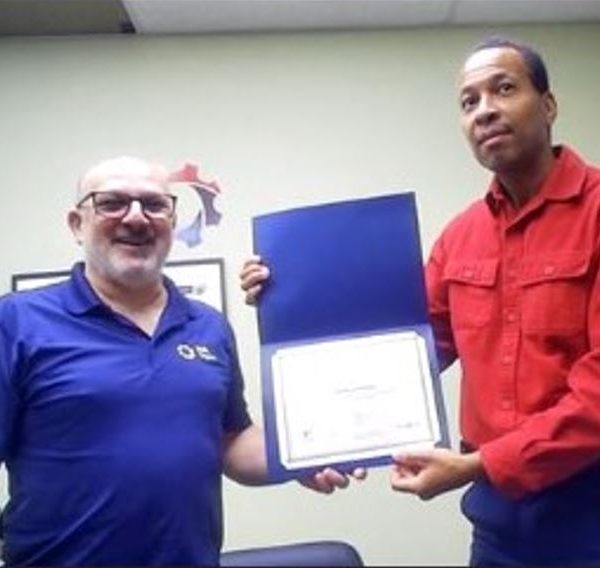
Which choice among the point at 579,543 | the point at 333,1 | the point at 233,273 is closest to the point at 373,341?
the point at 579,543

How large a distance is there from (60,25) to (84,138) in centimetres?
38

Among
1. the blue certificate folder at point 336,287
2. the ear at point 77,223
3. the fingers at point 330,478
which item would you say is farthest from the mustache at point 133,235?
the fingers at point 330,478

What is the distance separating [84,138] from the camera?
267 cm

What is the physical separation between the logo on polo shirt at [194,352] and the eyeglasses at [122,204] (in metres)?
0.24

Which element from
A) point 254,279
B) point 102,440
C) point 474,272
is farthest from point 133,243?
point 474,272

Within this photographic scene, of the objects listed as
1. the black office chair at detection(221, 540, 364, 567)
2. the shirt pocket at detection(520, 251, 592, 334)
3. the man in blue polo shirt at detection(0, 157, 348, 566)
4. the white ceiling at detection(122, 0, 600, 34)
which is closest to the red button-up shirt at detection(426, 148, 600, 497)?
the shirt pocket at detection(520, 251, 592, 334)

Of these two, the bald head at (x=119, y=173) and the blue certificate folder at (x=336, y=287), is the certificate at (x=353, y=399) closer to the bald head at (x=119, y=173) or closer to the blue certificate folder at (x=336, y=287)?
the blue certificate folder at (x=336, y=287)

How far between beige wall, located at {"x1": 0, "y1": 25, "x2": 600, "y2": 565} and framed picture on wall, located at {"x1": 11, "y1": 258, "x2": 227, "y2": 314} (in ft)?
0.11

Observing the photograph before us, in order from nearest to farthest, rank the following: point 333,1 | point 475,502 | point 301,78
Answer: point 475,502 → point 333,1 → point 301,78

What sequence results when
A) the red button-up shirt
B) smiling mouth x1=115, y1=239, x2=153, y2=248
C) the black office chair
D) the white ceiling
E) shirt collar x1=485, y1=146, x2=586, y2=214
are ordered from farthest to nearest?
the white ceiling < the black office chair < smiling mouth x1=115, y1=239, x2=153, y2=248 < shirt collar x1=485, y1=146, x2=586, y2=214 < the red button-up shirt

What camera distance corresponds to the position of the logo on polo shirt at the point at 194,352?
134 centimetres

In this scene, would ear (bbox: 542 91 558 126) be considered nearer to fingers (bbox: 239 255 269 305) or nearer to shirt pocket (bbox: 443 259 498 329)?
shirt pocket (bbox: 443 259 498 329)

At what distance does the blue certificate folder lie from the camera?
128 cm

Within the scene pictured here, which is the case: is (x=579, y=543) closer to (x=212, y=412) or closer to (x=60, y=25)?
(x=212, y=412)
